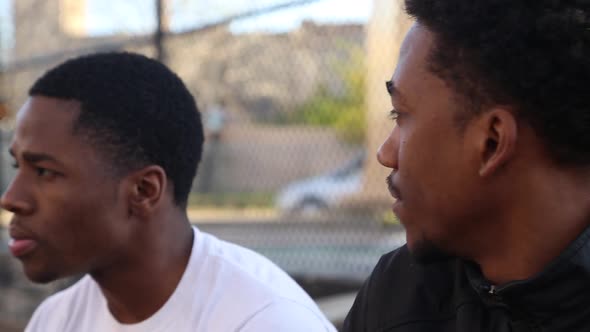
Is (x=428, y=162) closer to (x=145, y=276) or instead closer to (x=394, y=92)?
(x=394, y=92)

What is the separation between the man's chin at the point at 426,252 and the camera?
1.86m

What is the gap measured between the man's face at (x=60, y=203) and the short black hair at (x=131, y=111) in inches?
2.0

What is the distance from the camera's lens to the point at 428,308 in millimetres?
1988

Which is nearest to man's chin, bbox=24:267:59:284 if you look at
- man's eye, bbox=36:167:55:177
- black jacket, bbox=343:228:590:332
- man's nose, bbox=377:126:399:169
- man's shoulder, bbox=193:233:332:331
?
man's eye, bbox=36:167:55:177

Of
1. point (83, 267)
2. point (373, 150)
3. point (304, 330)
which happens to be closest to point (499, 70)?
point (304, 330)

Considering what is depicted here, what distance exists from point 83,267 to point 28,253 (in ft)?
0.55

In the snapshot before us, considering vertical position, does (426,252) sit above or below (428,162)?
below

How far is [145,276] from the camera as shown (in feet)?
8.71

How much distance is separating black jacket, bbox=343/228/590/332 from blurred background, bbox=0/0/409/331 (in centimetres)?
246

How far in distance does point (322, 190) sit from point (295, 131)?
1.36ft

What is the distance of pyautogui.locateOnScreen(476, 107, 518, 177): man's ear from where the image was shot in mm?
1753

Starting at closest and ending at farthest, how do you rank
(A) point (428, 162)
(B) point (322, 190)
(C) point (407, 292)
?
1. (A) point (428, 162)
2. (C) point (407, 292)
3. (B) point (322, 190)

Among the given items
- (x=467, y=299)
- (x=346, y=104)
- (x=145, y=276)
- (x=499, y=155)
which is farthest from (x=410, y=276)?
(x=346, y=104)

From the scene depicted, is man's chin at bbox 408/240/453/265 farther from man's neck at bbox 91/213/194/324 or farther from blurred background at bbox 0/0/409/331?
blurred background at bbox 0/0/409/331
